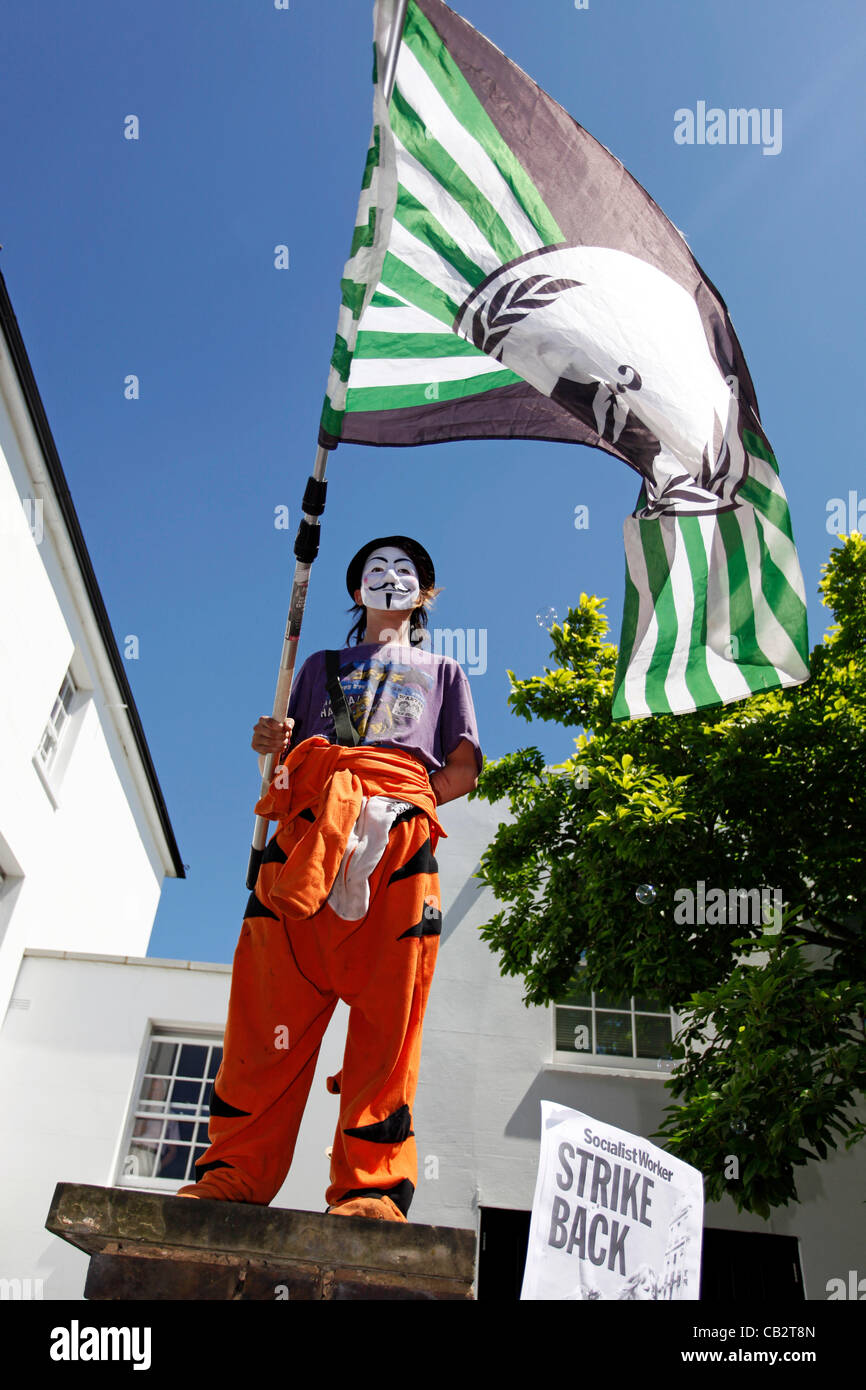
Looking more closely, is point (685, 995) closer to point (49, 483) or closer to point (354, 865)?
point (354, 865)

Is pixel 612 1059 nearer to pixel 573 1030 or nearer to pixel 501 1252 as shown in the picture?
pixel 573 1030

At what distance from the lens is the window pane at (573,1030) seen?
9.91m

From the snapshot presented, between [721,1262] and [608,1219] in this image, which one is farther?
[721,1262]

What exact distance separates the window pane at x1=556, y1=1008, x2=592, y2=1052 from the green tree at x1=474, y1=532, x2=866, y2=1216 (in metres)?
1.40

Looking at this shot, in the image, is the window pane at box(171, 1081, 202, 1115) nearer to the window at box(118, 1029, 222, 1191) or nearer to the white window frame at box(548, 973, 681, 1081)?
the window at box(118, 1029, 222, 1191)

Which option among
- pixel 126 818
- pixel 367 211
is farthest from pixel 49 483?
pixel 367 211

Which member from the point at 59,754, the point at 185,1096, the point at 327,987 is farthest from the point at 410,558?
the point at 59,754

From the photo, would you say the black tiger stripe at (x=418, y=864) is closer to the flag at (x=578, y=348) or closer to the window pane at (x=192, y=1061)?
the flag at (x=578, y=348)

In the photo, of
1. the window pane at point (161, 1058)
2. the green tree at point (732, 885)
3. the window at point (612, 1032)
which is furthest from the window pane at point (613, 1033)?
the window pane at point (161, 1058)

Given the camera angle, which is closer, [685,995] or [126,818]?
[685,995]

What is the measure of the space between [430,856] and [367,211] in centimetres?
235

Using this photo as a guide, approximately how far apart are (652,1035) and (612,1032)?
445 mm

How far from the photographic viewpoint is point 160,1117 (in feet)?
29.1
